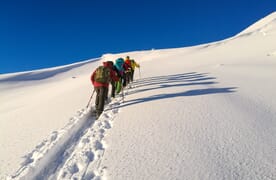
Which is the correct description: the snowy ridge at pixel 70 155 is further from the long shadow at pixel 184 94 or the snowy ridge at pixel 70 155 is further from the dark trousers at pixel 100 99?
the long shadow at pixel 184 94

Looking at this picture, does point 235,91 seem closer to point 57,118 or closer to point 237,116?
point 237,116

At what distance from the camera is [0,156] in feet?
13.6

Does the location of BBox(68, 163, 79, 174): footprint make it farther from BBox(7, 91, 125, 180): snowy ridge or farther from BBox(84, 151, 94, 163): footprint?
BBox(84, 151, 94, 163): footprint

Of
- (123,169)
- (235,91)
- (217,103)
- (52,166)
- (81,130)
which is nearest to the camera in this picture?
(123,169)

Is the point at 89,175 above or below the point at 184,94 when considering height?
below

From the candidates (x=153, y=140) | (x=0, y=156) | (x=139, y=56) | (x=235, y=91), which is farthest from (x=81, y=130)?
(x=139, y=56)

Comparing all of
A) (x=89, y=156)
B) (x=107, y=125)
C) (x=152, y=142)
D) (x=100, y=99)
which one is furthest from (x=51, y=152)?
(x=100, y=99)

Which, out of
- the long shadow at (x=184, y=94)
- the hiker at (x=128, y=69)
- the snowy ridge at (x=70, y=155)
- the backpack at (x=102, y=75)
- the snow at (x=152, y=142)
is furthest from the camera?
the hiker at (x=128, y=69)

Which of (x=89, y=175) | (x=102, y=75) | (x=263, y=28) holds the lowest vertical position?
(x=89, y=175)

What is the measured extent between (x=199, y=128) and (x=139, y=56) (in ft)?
143

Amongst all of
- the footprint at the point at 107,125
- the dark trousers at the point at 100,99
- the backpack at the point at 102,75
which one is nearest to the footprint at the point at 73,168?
the footprint at the point at 107,125

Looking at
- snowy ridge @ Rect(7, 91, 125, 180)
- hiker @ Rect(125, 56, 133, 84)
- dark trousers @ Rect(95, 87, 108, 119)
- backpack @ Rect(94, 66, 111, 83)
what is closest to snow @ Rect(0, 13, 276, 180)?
snowy ridge @ Rect(7, 91, 125, 180)

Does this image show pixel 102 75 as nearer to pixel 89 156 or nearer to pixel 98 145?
pixel 98 145

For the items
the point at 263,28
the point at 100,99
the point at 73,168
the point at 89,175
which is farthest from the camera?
the point at 263,28
